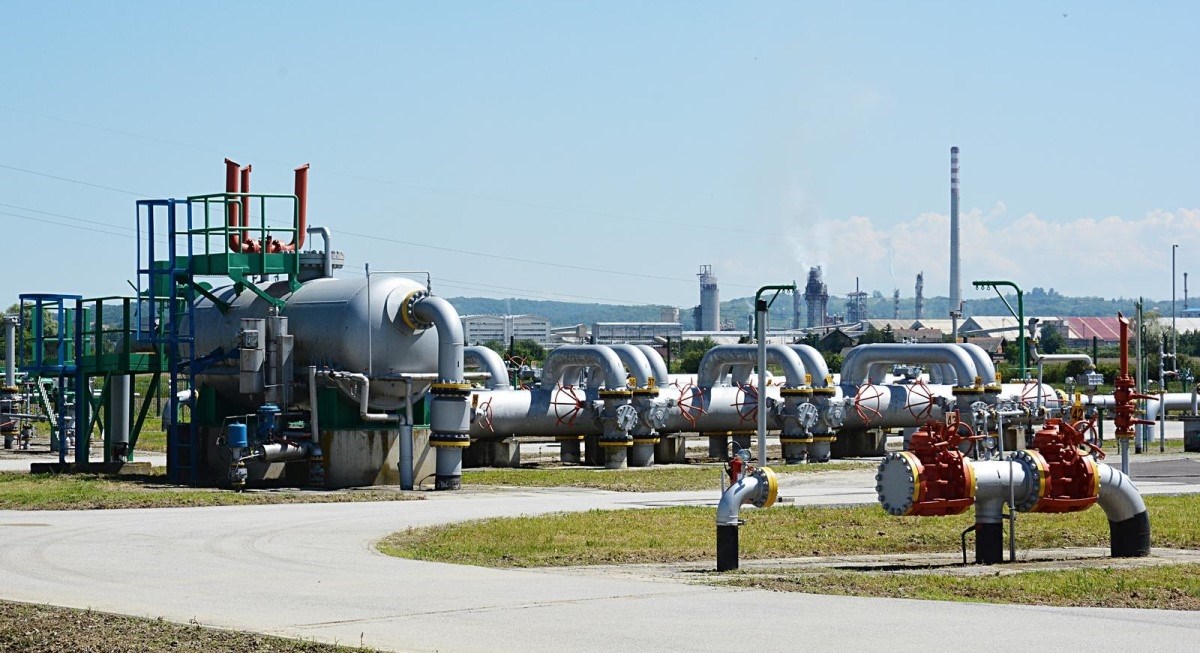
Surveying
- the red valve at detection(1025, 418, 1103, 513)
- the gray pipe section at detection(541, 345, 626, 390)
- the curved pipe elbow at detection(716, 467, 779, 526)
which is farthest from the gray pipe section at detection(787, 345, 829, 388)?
the curved pipe elbow at detection(716, 467, 779, 526)

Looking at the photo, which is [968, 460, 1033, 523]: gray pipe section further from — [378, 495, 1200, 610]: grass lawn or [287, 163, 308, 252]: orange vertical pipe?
[287, 163, 308, 252]: orange vertical pipe

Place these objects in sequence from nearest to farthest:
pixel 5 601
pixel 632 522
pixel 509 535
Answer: pixel 5 601
pixel 509 535
pixel 632 522

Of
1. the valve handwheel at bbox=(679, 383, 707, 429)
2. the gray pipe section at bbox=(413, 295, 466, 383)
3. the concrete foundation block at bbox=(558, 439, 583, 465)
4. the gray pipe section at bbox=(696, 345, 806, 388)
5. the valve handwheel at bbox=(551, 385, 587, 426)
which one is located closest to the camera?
the gray pipe section at bbox=(413, 295, 466, 383)

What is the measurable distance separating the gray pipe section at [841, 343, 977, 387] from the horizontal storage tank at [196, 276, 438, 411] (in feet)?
54.4

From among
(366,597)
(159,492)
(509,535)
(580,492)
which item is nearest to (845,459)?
(580,492)

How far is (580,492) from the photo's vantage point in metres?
32.9

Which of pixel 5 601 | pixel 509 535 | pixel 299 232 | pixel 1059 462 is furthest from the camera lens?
pixel 299 232

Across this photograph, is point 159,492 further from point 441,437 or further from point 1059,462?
point 1059,462

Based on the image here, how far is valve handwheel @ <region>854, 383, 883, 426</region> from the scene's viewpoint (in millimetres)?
45562

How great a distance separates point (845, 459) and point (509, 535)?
24926 mm

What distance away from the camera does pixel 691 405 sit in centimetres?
4306

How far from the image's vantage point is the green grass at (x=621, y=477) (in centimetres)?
3431

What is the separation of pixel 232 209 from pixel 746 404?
14.7 meters

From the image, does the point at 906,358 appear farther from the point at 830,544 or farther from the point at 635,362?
the point at 830,544
